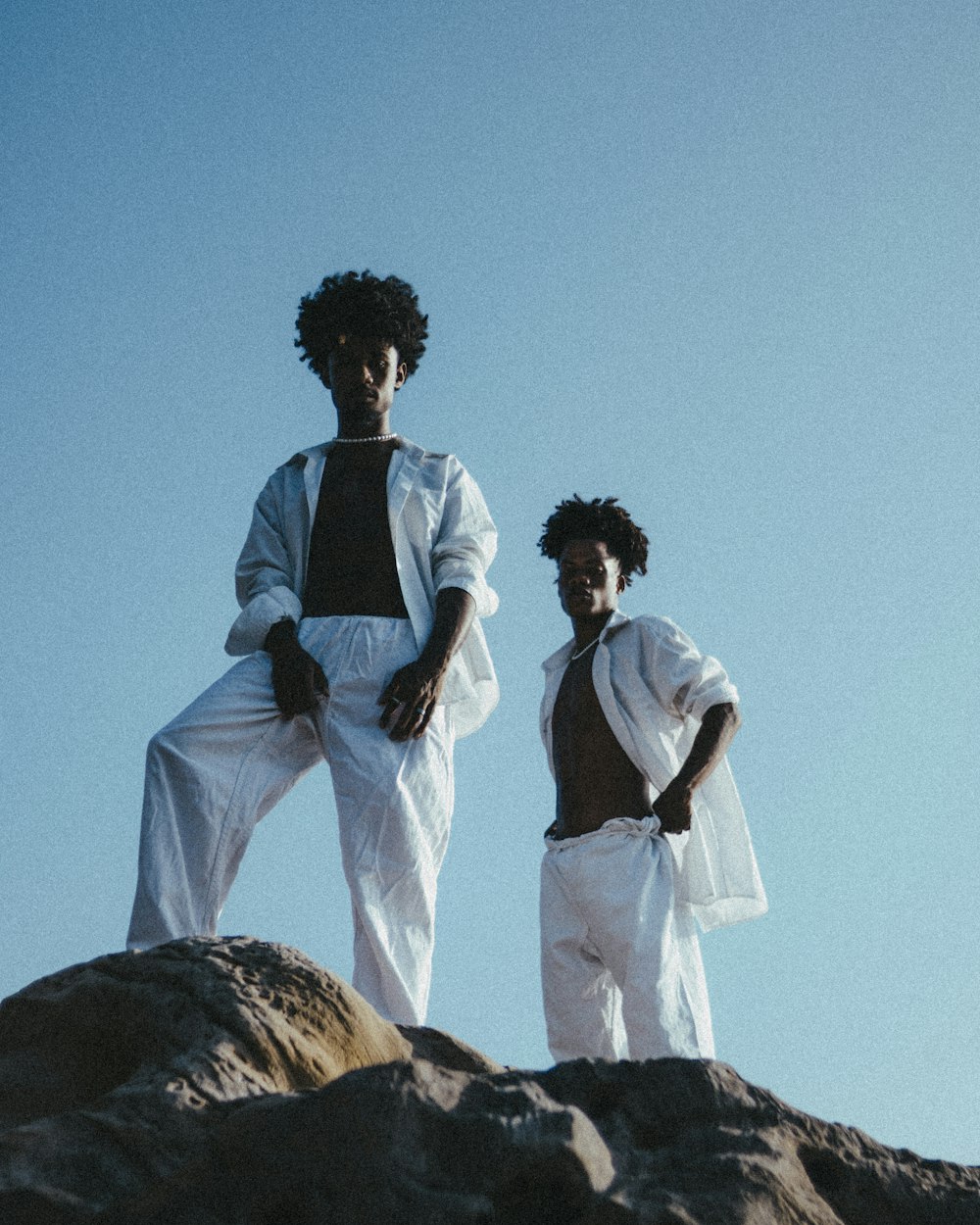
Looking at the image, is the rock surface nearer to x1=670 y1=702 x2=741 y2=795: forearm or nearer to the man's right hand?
the man's right hand

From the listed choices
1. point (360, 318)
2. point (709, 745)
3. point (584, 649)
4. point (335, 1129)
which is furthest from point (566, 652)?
point (335, 1129)

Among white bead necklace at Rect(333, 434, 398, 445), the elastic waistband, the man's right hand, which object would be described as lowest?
the elastic waistband

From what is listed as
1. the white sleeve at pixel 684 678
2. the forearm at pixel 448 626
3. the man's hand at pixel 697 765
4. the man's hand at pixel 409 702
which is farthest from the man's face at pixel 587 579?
the man's hand at pixel 409 702

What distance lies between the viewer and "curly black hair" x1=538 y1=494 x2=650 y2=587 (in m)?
6.48

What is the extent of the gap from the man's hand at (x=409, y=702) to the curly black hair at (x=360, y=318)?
1.41m

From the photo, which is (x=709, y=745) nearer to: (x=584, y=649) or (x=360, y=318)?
(x=584, y=649)

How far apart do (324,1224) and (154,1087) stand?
1.56ft

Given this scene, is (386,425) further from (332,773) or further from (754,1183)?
(754,1183)

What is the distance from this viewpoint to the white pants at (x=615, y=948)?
Answer: 202 inches

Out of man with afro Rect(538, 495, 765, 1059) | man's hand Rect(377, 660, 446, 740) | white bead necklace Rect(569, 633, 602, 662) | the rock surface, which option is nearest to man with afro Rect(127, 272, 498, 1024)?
man's hand Rect(377, 660, 446, 740)

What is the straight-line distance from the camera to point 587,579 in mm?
6281

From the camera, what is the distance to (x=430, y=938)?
15.8 feet

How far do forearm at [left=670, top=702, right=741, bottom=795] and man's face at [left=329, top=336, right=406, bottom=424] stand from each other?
5.17 ft

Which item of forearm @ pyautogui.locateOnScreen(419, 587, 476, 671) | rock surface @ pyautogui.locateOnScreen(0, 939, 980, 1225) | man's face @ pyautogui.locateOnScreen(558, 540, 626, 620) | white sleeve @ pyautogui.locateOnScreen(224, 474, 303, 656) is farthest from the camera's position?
man's face @ pyautogui.locateOnScreen(558, 540, 626, 620)
